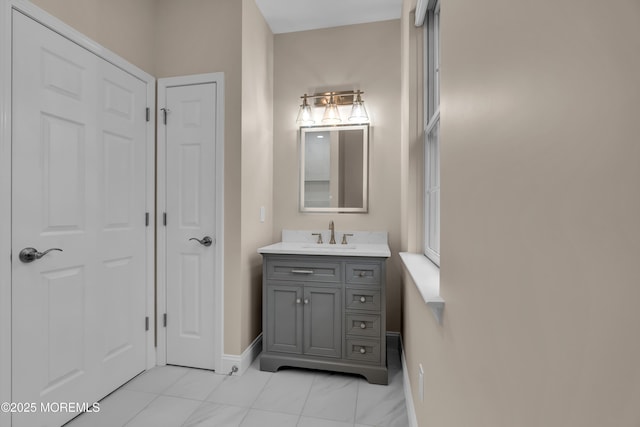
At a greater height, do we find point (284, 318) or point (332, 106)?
point (332, 106)

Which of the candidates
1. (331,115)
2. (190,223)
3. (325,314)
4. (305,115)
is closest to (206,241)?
(190,223)

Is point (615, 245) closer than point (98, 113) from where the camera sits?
Yes

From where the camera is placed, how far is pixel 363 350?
6.93ft

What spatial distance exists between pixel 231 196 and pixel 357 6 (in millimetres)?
1887

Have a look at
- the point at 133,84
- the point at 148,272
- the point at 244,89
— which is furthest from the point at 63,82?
the point at 148,272

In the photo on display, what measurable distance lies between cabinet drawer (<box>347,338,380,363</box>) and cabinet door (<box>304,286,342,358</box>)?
0.08 meters

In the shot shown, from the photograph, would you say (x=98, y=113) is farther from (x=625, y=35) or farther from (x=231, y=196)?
(x=625, y=35)

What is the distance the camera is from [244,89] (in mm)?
2232

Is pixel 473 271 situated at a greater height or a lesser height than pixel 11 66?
lesser

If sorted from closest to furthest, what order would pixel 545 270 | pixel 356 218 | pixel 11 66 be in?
pixel 545 270
pixel 11 66
pixel 356 218

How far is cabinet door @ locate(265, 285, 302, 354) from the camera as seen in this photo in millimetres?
2211

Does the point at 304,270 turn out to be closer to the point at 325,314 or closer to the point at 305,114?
the point at 325,314

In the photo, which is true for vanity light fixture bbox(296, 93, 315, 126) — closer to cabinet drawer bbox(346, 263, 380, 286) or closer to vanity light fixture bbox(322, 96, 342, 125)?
vanity light fixture bbox(322, 96, 342, 125)

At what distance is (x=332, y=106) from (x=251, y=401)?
2.38m
